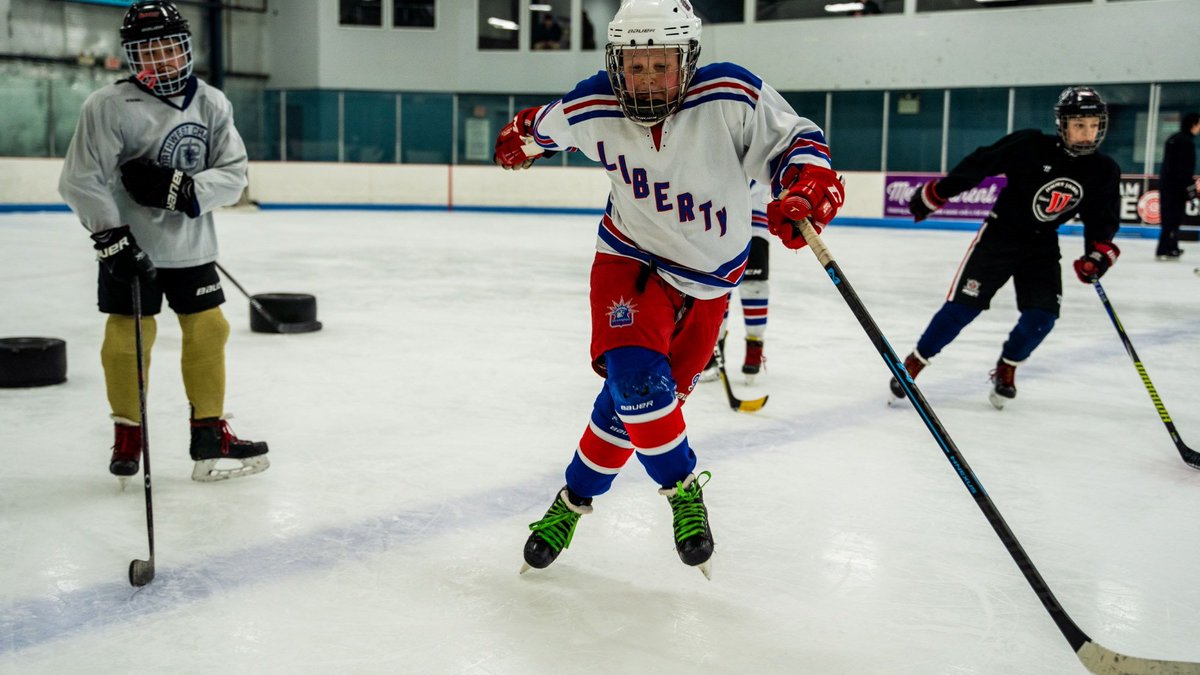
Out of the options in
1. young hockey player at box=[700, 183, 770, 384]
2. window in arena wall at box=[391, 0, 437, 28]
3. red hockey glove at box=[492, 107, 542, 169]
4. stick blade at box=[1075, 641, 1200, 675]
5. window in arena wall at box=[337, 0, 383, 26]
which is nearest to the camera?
stick blade at box=[1075, 641, 1200, 675]

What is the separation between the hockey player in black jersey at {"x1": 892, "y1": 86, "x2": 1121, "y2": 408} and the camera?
3.39m

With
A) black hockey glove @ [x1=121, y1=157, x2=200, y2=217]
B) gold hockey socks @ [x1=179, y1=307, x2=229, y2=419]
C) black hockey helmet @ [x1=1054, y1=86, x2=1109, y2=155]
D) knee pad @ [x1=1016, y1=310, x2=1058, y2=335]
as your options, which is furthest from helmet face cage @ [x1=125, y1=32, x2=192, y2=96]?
knee pad @ [x1=1016, y1=310, x2=1058, y2=335]

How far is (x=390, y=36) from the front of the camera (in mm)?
16234

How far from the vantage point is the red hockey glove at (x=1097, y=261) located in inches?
135

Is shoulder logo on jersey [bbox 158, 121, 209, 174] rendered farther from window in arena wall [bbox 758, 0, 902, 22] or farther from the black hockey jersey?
window in arena wall [bbox 758, 0, 902, 22]

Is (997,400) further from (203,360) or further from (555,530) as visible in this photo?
(203,360)

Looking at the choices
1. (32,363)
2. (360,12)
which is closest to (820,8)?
(360,12)

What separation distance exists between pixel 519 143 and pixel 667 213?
0.42m

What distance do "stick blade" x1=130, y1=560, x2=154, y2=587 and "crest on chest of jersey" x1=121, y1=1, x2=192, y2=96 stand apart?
1098 mm

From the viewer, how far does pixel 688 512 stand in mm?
1939

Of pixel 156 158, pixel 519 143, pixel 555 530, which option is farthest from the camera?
pixel 156 158

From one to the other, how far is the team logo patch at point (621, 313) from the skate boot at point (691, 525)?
313mm

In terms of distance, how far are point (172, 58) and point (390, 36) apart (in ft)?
47.9

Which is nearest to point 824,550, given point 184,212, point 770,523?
point 770,523
